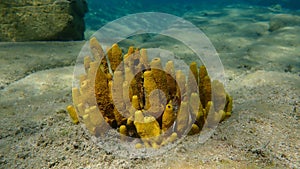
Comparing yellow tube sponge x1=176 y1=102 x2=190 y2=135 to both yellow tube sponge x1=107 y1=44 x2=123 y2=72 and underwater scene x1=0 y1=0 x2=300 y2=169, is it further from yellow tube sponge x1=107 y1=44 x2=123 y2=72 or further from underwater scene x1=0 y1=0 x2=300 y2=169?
yellow tube sponge x1=107 y1=44 x2=123 y2=72

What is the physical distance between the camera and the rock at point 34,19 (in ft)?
19.3

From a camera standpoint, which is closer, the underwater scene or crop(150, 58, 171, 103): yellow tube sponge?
the underwater scene

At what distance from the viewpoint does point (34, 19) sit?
19.6 feet

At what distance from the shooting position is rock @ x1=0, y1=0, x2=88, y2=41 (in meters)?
5.89

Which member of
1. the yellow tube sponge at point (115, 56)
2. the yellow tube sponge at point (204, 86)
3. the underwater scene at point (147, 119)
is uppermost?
the yellow tube sponge at point (115, 56)

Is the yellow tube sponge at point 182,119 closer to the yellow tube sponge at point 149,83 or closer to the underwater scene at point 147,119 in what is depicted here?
the underwater scene at point 147,119

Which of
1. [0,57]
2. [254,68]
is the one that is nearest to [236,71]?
[254,68]

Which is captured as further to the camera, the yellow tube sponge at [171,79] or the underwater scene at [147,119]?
the yellow tube sponge at [171,79]

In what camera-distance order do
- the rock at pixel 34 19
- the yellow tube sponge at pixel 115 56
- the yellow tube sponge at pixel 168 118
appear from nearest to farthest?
the yellow tube sponge at pixel 168 118
the yellow tube sponge at pixel 115 56
the rock at pixel 34 19

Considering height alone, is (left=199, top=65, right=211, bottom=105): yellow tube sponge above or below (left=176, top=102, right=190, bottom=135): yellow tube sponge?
above

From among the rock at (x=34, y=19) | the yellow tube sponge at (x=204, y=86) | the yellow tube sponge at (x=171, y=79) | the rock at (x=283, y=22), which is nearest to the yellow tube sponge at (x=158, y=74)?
the yellow tube sponge at (x=171, y=79)

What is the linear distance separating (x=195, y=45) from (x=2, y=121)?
531cm

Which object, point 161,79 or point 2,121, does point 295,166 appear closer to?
point 161,79

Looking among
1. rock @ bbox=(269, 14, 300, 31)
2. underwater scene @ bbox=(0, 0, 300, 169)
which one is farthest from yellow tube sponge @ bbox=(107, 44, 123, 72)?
rock @ bbox=(269, 14, 300, 31)
